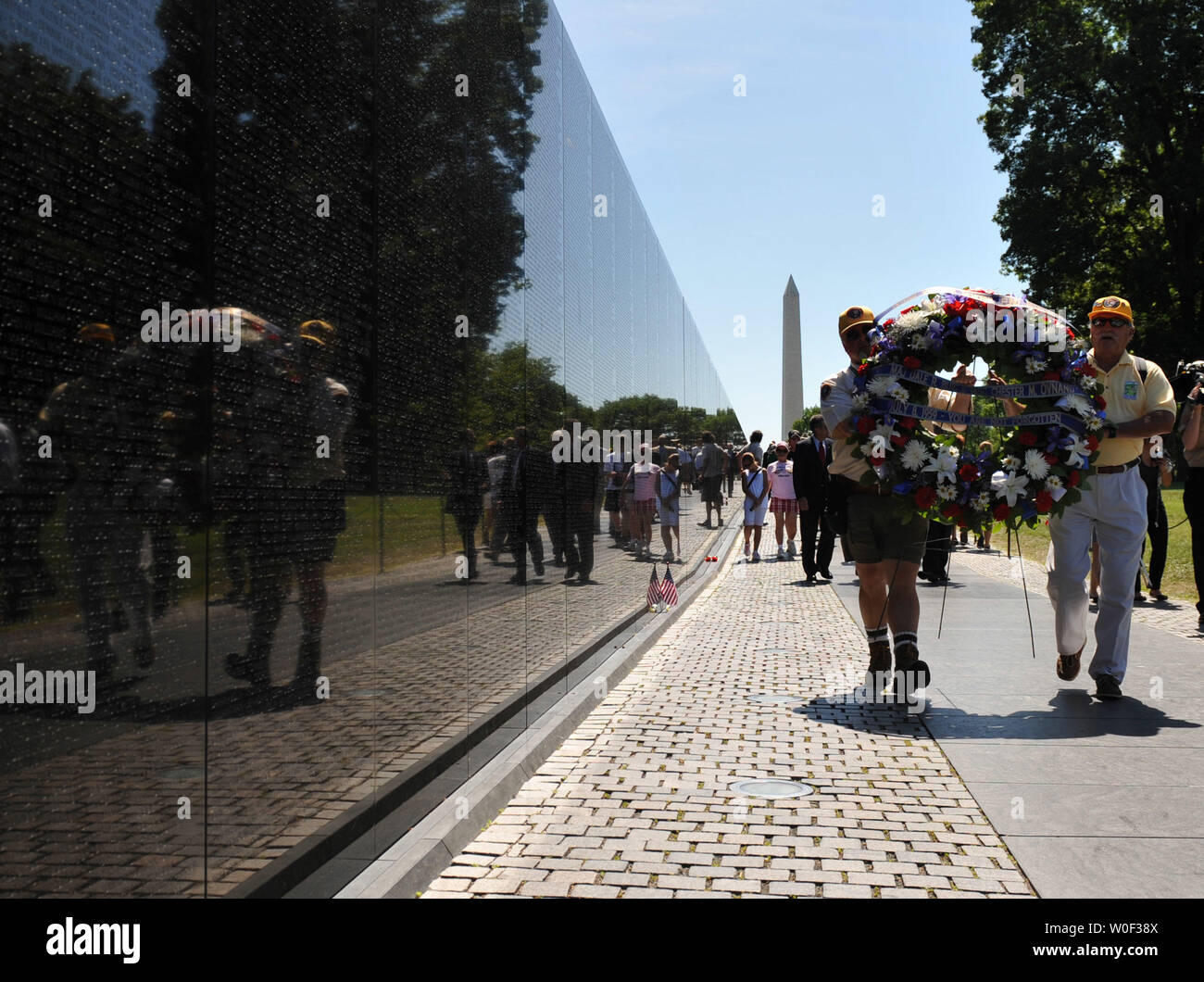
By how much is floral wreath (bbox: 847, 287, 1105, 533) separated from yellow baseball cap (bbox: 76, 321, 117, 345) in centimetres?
548

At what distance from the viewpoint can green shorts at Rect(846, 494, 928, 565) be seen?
25.5 feet

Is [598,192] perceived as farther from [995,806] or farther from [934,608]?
[995,806]

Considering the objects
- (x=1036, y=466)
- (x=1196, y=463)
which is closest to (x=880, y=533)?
(x=1036, y=466)

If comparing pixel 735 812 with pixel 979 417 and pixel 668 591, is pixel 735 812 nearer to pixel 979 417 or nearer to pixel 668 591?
pixel 979 417

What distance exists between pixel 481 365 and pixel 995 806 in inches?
127

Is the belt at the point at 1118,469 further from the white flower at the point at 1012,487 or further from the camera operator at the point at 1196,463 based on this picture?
the camera operator at the point at 1196,463

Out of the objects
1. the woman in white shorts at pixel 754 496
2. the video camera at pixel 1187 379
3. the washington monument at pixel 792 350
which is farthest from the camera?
the washington monument at pixel 792 350

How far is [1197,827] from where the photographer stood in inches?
191

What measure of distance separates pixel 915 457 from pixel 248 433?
15.9ft

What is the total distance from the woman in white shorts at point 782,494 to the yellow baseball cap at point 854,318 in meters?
13.0

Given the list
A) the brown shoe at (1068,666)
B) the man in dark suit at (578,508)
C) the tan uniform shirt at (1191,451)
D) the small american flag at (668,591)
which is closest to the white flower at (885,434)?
the brown shoe at (1068,666)

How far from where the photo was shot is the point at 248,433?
354 cm

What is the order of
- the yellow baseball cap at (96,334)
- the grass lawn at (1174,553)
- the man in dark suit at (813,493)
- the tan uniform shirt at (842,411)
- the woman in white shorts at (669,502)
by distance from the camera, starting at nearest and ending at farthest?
the yellow baseball cap at (96,334) → the tan uniform shirt at (842,411) → the grass lawn at (1174,553) → the woman in white shorts at (669,502) → the man in dark suit at (813,493)

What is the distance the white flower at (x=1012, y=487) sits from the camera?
7344 mm
